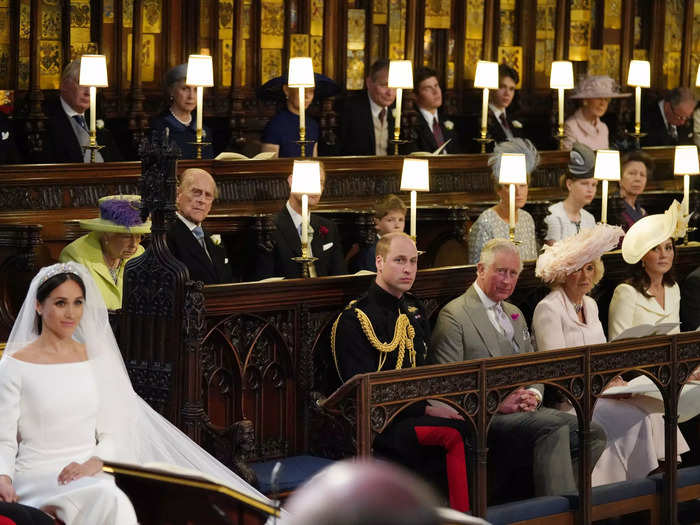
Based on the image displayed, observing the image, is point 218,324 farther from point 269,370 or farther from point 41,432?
point 41,432

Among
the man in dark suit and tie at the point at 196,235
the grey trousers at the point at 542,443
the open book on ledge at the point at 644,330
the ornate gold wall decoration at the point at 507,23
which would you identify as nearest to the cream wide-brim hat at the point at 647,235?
the open book on ledge at the point at 644,330

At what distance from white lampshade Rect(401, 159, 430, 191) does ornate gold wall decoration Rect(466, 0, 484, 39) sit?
4771mm

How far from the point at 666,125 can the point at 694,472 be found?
247 inches

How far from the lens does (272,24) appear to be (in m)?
10.4

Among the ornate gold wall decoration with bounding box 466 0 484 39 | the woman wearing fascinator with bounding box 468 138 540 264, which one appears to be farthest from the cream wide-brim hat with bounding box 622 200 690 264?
the ornate gold wall decoration with bounding box 466 0 484 39

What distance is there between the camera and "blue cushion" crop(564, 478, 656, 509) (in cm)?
525

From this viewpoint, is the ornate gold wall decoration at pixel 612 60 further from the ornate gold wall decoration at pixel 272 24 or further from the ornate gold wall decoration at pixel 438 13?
the ornate gold wall decoration at pixel 272 24

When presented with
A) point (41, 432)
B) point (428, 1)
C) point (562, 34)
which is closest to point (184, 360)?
point (41, 432)

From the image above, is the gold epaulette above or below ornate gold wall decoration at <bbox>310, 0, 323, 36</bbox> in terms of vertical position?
below

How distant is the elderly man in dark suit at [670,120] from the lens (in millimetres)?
11109

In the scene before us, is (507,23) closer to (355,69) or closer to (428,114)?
(355,69)

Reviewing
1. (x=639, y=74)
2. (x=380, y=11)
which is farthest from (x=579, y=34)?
(x=380, y=11)

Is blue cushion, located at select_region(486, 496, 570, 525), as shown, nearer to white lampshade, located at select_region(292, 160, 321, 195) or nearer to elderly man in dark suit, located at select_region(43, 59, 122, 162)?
white lampshade, located at select_region(292, 160, 321, 195)

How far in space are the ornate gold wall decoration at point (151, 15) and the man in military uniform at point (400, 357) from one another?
5.28 metres
